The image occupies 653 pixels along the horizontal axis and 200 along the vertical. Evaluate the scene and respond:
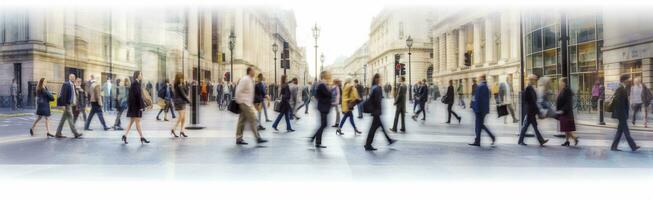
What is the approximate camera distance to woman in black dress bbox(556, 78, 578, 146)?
9.25m

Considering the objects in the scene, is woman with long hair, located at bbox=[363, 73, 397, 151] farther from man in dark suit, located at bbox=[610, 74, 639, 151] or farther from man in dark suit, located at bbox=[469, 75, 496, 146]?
man in dark suit, located at bbox=[610, 74, 639, 151]

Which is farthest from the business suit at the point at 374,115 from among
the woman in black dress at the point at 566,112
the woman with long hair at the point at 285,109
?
the woman with long hair at the point at 285,109

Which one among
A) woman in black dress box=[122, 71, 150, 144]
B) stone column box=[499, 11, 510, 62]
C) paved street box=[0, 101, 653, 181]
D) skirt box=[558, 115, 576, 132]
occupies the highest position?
stone column box=[499, 11, 510, 62]

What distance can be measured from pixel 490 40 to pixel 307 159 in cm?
4100

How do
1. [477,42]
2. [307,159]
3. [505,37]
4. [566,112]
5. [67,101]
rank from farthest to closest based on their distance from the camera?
[477,42]
[505,37]
[67,101]
[566,112]
[307,159]

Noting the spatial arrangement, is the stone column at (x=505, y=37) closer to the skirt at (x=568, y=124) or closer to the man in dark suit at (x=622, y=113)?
the skirt at (x=568, y=124)

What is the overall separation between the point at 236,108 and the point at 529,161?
5.25m

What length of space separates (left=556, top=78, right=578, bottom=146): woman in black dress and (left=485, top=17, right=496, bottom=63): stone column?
36.2 m

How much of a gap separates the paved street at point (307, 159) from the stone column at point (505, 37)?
103ft

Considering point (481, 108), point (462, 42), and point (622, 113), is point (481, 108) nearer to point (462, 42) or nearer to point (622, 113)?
point (622, 113)

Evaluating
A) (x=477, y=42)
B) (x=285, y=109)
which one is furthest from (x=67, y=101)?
(x=477, y=42)

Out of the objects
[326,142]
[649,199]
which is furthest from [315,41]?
[649,199]

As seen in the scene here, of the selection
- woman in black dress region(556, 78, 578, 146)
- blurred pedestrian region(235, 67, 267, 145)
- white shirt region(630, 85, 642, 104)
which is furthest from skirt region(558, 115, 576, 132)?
blurred pedestrian region(235, 67, 267, 145)

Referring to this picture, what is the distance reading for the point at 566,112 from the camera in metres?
9.38
